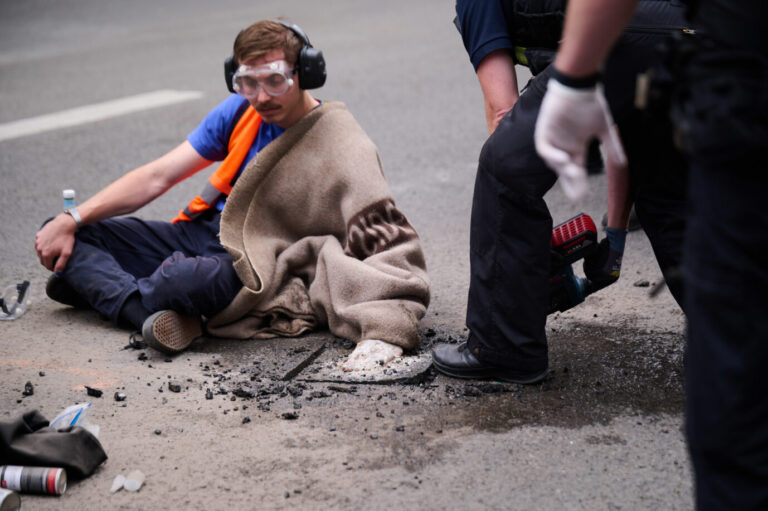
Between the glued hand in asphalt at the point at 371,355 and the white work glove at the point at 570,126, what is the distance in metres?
1.45

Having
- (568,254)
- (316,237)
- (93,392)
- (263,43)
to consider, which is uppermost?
(263,43)

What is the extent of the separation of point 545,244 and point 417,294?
799 millimetres

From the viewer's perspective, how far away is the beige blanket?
11.8 ft

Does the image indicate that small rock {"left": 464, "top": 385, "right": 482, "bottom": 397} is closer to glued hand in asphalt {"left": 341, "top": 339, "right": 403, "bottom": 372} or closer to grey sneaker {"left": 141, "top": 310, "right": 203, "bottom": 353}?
glued hand in asphalt {"left": 341, "top": 339, "right": 403, "bottom": 372}

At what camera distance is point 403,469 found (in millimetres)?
2605

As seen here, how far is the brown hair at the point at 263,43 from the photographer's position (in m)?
3.64

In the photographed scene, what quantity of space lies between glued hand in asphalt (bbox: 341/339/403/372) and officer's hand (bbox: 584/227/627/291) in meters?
0.74

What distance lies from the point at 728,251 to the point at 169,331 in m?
2.34

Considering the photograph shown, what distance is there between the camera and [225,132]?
3.91 metres

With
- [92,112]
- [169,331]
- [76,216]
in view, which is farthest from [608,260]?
[92,112]

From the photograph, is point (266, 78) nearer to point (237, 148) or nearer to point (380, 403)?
point (237, 148)

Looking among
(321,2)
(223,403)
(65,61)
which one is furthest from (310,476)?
(321,2)

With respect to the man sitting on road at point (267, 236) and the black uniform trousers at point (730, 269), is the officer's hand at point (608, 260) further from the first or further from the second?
the black uniform trousers at point (730, 269)

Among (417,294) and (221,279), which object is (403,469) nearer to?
(417,294)
